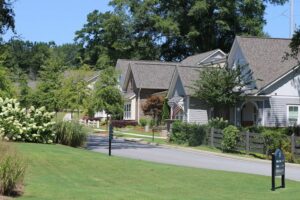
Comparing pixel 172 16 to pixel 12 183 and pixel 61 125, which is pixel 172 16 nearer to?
pixel 61 125

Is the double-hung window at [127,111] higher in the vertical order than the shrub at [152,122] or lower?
higher

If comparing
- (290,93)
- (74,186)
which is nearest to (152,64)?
(290,93)

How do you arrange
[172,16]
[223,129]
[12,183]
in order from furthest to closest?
[172,16]
[223,129]
[12,183]

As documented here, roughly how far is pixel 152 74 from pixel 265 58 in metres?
21.7

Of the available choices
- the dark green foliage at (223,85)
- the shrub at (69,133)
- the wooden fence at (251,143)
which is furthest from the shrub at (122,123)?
the shrub at (69,133)

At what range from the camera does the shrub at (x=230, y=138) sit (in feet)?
100

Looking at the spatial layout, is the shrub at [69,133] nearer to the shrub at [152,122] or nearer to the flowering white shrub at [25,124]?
the flowering white shrub at [25,124]

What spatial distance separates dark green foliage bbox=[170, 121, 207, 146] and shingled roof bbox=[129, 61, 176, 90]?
22775 mm

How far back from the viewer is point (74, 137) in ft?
91.4

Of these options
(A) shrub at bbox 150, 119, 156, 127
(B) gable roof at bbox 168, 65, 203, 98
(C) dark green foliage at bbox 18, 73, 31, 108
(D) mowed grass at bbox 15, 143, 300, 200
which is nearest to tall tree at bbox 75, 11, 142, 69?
(C) dark green foliage at bbox 18, 73, 31, 108

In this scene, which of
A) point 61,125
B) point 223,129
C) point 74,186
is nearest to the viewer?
point 74,186

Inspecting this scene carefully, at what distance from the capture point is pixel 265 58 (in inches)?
1661

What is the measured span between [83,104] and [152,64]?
47.4ft

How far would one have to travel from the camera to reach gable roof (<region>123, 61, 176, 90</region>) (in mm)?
60438
